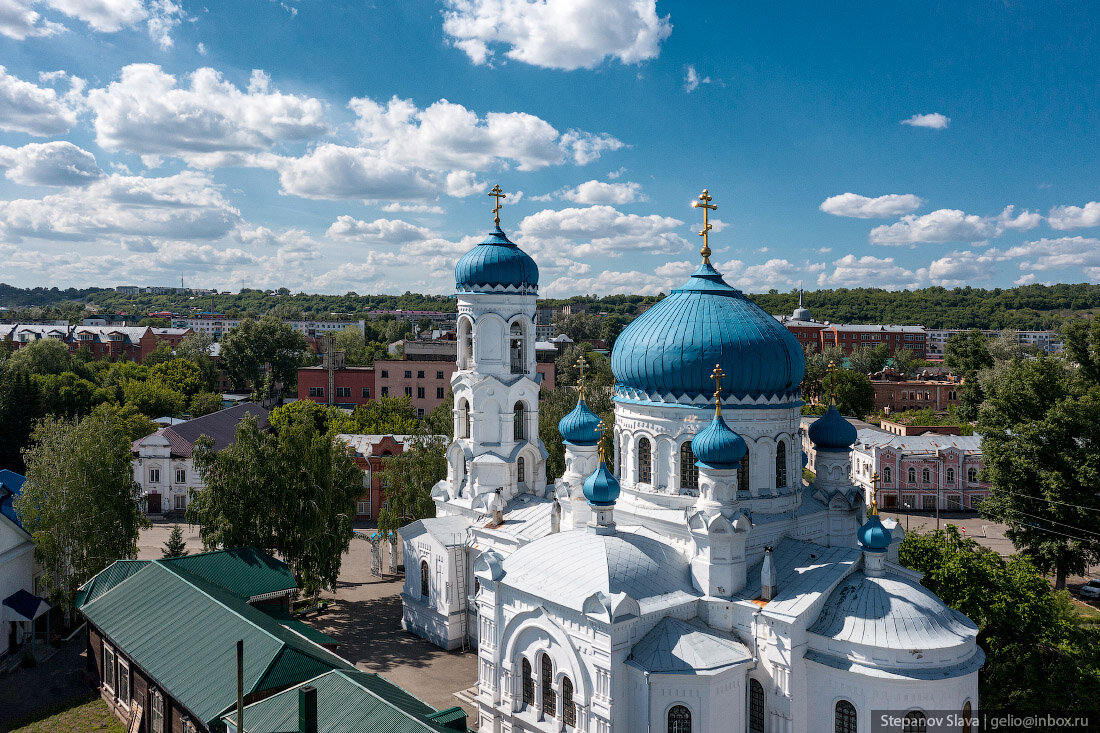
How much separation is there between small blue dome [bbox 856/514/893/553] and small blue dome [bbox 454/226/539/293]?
450 inches

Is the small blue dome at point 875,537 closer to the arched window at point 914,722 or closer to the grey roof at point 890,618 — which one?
the grey roof at point 890,618

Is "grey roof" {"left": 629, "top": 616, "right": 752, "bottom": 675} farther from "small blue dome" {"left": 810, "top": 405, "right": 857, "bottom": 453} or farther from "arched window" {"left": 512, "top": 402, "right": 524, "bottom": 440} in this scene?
"arched window" {"left": 512, "top": 402, "right": 524, "bottom": 440}

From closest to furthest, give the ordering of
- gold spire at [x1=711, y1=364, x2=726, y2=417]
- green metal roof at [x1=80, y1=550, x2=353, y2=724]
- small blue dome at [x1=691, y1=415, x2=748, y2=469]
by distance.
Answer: green metal roof at [x1=80, y1=550, x2=353, y2=724], small blue dome at [x1=691, y1=415, x2=748, y2=469], gold spire at [x1=711, y1=364, x2=726, y2=417]

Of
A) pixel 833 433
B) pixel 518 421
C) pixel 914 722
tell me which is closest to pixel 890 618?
pixel 914 722

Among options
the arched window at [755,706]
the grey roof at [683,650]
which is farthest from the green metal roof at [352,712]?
the arched window at [755,706]

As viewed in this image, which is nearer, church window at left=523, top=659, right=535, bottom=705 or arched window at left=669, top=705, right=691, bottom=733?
arched window at left=669, top=705, right=691, bottom=733

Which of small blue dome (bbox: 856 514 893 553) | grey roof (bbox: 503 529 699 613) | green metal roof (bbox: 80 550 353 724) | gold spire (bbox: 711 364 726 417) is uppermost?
gold spire (bbox: 711 364 726 417)

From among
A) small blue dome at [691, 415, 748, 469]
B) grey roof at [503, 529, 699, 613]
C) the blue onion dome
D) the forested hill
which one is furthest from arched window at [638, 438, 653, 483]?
the forested hill

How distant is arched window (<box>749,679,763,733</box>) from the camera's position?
14258 mm

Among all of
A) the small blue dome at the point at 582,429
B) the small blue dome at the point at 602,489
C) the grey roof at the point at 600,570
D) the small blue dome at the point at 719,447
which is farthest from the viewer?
the small blue dome at the point at 582,429

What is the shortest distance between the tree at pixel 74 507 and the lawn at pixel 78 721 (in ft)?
15.6

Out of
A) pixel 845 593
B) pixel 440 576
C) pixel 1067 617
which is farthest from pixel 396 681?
pixel 1067 617

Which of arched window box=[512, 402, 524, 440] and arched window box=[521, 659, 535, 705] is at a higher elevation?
arched window box=[512, 402, 524, 440]

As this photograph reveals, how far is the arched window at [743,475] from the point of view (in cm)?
1673
